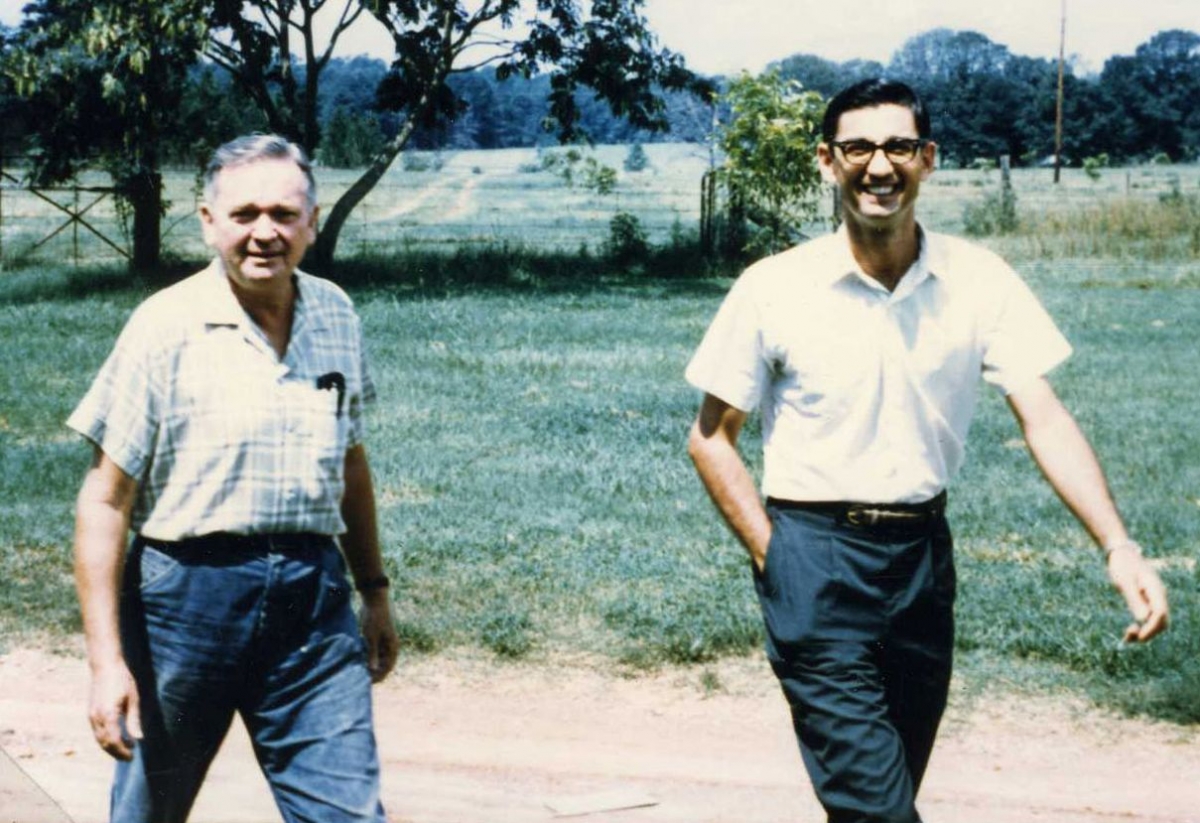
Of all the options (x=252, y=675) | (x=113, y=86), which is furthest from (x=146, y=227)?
(x=252, y=675)

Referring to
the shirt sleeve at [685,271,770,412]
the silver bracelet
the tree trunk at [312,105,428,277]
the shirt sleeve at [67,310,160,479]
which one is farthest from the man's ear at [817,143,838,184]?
the tree trunk at [312,105,428,277]

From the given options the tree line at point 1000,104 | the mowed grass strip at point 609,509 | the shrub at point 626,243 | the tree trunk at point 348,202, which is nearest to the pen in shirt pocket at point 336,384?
the mowed grass strip at point 609,509

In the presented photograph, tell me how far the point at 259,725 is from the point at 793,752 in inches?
97.8

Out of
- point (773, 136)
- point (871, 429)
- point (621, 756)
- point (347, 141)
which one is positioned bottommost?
point (621, 756)

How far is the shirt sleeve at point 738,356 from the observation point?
11.5 ft

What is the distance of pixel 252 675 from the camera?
10.2ft

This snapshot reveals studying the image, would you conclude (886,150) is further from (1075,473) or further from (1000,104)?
(1000,104)

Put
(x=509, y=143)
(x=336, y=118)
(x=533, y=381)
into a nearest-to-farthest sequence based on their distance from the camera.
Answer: (x=533, y=381) < (x=336, y=118) < (x=509, y=143)

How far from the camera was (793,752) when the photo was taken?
207 inches

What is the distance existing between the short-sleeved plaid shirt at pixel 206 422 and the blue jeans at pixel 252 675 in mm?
71

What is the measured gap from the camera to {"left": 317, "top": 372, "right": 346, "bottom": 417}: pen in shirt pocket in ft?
10.3

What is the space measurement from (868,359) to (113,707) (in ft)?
5.26

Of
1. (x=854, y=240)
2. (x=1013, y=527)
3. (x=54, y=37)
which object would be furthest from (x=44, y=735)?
(x=54, y=37)

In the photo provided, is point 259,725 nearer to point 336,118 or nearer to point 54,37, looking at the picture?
point 54,37
